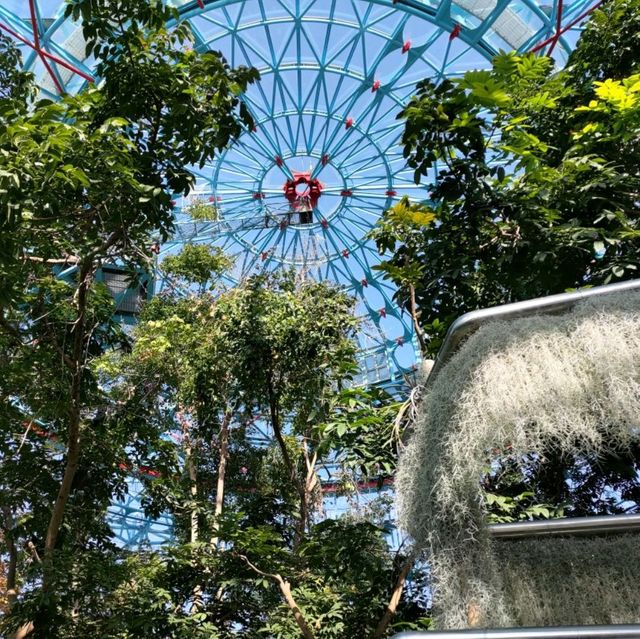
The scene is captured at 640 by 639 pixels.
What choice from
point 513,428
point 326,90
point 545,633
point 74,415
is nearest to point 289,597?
point 74,415

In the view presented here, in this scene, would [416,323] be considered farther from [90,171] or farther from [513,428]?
[513,428]

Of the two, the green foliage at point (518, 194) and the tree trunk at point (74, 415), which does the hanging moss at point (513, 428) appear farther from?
the tree trunk at point (74, 415)

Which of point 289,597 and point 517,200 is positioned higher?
point 517,200

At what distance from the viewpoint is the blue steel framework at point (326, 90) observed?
16000 mm

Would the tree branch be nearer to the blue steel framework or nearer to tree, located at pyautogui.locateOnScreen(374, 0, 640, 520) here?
tree, located at pyautogui.locateOnScreen(374, 0, 640, 520)

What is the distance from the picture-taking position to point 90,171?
5.32m

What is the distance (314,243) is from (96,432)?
20.7 meters

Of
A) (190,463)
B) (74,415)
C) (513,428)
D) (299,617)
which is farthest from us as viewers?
(190,463)

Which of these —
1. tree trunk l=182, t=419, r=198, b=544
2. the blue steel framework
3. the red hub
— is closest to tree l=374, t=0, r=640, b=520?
tree trunk l=182, t=419, r=198, b=544

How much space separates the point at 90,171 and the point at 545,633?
5.04m

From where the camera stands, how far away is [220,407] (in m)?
11.9

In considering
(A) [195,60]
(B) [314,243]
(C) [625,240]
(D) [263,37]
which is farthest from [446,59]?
(C) [625,240]

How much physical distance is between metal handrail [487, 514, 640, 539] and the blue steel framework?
1134 cm

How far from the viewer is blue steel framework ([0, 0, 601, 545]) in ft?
52.5
